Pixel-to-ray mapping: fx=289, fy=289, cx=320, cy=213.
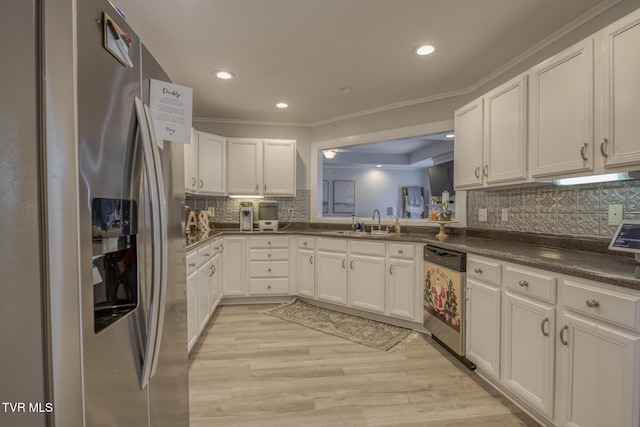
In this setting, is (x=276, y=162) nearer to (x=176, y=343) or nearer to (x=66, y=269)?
(x=176, y=343)

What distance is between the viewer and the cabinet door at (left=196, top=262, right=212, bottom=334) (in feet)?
8.33

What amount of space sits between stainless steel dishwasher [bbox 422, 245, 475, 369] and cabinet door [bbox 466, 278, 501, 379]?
7 centimetres

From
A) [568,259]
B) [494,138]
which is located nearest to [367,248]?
[494,138]

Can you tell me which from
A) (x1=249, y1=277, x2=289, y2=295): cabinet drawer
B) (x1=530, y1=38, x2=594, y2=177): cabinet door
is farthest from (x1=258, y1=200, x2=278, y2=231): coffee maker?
(x1=530, y1=38, x2=594, y2=177): cabinet door

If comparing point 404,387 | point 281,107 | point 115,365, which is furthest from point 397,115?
point 115,365

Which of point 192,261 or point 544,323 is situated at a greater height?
point 192,261

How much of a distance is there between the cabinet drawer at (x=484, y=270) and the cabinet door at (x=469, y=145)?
0.76 m

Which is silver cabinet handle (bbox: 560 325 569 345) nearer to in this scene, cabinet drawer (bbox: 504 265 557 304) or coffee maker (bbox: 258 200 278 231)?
cabinet drawer (bbox: 504 265 557 304)

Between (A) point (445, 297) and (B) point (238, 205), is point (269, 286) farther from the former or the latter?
(A) point (445, 297)

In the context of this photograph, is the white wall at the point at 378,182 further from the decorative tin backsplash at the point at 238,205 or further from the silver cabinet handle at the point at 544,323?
the silver cabinet handle at the point at 544,323

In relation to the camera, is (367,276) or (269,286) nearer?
(367,276)

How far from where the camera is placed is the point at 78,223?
632mm

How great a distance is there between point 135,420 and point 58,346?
0.45 meters

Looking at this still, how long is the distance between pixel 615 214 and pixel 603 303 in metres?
0.85
